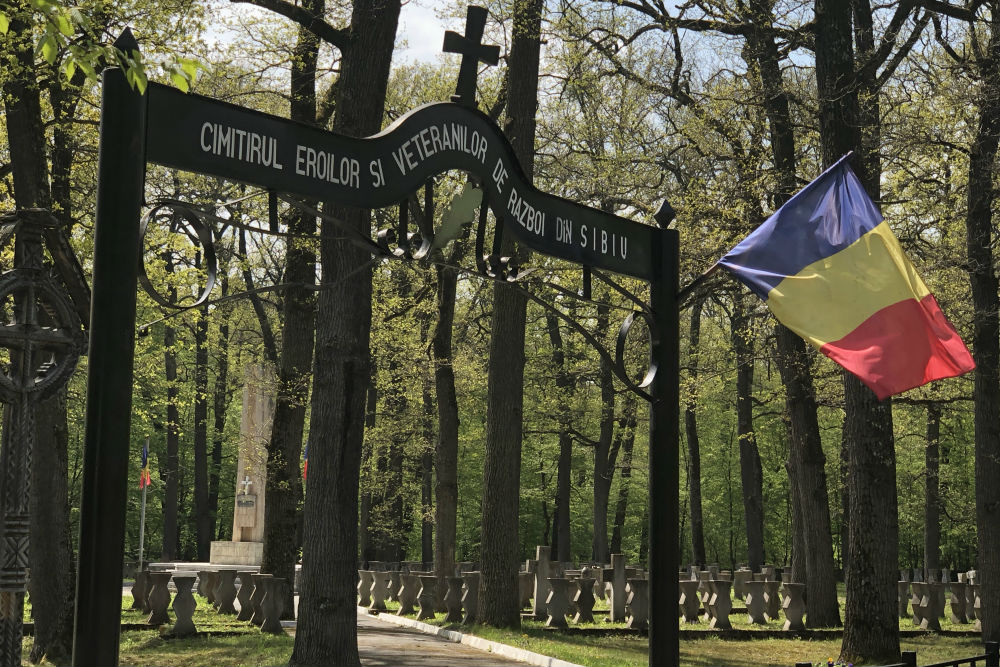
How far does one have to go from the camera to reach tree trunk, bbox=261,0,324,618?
18672mm

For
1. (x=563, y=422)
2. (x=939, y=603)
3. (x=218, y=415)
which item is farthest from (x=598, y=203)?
(x=218, y=415)

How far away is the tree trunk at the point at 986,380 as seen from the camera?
16.8 metres

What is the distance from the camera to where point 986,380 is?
1727 cm

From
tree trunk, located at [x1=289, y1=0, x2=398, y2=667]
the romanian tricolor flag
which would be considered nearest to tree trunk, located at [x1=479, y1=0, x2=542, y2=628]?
tree trunk, located at [x1=289, y1=0, x2=398, y2=667]

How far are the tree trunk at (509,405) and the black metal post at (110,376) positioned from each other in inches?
513

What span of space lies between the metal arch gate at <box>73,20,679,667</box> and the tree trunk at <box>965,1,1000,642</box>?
1124 centimetres

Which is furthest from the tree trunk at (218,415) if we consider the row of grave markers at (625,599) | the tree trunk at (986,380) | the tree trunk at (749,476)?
the tree trunk at (986,380)

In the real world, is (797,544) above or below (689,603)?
above

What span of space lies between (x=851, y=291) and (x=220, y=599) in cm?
1700

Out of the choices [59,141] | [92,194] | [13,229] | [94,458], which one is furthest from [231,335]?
[94,458]

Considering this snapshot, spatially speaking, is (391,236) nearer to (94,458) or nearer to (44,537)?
(94,458)

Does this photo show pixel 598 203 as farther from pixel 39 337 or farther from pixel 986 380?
pixel 39 337

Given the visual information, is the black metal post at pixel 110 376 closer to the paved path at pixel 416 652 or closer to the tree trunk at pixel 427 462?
the paved path at pixel 416 652

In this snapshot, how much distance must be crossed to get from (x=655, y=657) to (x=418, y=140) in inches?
134
